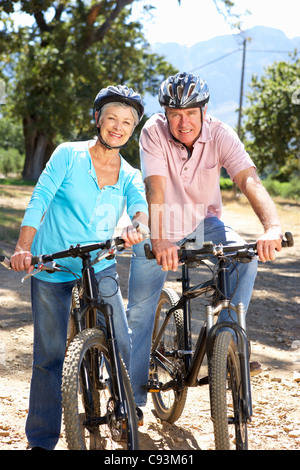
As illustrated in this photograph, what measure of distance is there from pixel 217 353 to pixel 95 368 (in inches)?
24.3

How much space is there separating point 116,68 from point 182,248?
3134 cm

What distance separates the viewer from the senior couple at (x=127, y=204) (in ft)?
10.3

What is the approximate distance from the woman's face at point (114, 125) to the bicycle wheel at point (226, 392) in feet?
3.89

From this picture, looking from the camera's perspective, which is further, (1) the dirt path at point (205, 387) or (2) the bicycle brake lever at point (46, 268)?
(1) the dirt path at point (205, 387)

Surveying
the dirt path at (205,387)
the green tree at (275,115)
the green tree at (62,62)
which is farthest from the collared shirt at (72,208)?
the green tree at (275,115)

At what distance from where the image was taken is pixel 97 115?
3336 millimetres

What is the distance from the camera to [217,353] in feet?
9.29

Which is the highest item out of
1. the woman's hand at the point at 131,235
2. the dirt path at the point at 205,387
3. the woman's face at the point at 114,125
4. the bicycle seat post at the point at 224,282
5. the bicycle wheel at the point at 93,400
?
the woman's face at the point at 114,125

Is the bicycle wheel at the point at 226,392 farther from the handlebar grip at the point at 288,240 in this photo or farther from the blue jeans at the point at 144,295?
the blue jeans at the point at 144,295

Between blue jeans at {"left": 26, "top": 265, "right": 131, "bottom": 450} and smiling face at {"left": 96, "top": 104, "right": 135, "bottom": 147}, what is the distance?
739 millimetres

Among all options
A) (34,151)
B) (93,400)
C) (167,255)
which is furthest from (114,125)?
(34,151)
